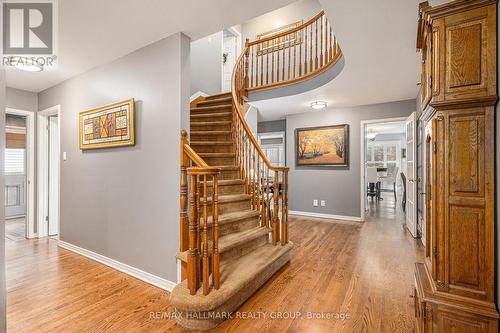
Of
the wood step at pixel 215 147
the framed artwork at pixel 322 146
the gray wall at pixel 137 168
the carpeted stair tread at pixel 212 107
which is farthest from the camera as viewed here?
the framed artwork at pixel 322 146

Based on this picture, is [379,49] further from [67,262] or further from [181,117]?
[67,262]

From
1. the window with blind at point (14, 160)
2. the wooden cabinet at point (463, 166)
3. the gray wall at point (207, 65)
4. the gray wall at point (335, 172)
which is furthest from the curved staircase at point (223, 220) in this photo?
the window with blind at point (14, 160)

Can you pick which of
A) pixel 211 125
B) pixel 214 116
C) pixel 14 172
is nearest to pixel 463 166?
pixel 211 125

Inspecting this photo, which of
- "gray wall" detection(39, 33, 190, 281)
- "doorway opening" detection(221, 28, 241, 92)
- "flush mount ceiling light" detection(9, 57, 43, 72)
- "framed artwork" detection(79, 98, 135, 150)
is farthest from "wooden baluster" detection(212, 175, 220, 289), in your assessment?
"doorway opening" detection(221, 28, 241, 92)

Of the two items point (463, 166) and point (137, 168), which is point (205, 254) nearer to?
point (137, 168)

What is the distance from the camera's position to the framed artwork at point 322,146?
4.91 meters

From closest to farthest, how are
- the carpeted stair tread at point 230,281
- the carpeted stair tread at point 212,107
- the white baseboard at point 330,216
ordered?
the carpeted stair tread at point 230,281 < the carpeted stair tread at point 212,107 < the white baseboard at point 330,216

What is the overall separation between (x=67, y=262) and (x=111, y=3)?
9.61 ft

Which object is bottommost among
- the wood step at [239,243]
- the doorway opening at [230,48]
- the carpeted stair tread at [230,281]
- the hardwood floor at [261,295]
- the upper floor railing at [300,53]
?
the hardwood floor at [261,295]

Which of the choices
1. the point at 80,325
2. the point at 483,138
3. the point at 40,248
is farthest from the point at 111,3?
the point at 40,248

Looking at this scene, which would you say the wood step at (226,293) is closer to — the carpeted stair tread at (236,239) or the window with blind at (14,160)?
the carpeted stair tread at (236,239)

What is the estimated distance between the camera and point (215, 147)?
3439mm

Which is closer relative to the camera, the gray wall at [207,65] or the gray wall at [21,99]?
the gray wall at [21,99]

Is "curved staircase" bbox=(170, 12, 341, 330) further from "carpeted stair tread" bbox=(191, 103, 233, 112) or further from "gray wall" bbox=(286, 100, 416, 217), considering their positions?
"gray wall" bbox=(286, 100, 416, 217)
